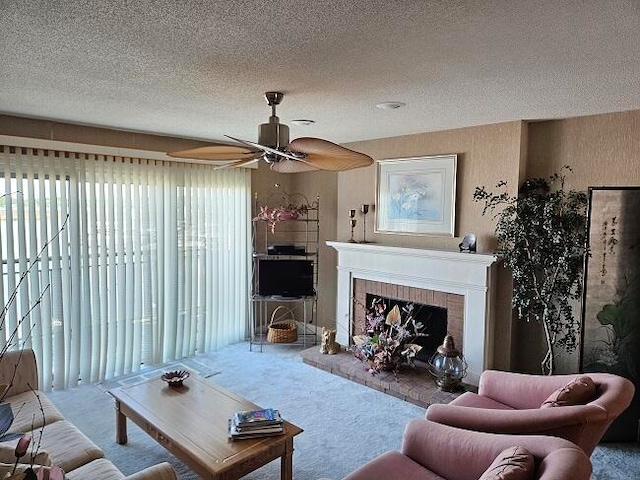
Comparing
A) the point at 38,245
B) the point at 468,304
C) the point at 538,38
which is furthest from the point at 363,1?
the point at 38,245

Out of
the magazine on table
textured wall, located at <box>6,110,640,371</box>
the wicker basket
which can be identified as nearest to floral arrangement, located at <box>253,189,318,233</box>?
textured wall, located at <box>6,110,640,371</box>

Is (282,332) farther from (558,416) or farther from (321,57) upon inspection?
(321,57)

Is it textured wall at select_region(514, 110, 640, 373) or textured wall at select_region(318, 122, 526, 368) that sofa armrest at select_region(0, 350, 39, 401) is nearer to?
textured wall at select_region(318, 122, 526, 368)

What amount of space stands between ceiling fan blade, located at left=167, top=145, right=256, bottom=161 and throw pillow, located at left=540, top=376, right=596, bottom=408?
2.16 metres

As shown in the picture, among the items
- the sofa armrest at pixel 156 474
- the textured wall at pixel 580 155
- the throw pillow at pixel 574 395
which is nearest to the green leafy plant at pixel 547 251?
the textured wall at pixel 580 155

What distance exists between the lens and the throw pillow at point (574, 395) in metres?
2.26

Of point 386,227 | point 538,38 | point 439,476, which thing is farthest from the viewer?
point 386,227

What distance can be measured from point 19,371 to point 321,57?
2.87m

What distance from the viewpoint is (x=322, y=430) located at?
3305 mm

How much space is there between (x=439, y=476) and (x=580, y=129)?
9.42 ft

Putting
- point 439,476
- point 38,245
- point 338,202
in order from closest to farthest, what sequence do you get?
1. point 439,476
2. point 38,245
3. point 338,202

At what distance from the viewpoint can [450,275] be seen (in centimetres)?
402

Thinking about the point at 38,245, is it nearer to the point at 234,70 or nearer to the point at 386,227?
the point at 234,70

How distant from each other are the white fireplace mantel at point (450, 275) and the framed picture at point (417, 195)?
0.26 m
